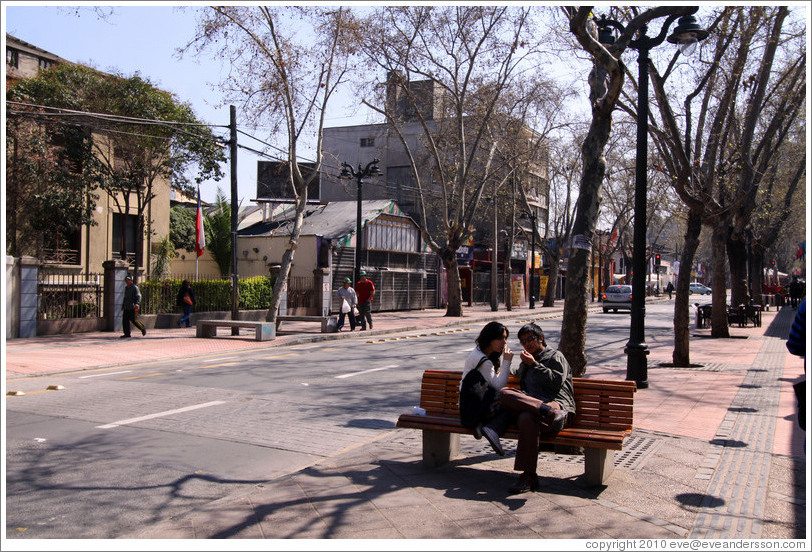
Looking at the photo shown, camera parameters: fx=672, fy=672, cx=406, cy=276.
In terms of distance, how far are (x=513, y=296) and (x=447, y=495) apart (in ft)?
122

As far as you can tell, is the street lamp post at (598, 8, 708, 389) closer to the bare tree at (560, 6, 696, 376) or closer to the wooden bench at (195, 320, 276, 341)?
the bare tree at (560, 6, 696, 376)

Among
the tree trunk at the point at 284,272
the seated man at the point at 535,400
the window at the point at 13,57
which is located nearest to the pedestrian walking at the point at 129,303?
the tree trunk at the point at 284,272

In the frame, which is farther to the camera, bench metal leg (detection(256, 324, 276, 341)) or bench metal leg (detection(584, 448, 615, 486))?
bench metal leg (detection(256, 324, 276, 341))

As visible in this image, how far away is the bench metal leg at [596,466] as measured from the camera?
5301mm

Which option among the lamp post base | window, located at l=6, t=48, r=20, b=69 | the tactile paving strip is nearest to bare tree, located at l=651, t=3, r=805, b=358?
the lamp post base

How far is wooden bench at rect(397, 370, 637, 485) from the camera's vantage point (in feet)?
17.4

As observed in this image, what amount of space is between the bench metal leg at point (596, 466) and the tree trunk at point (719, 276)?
14.2 meters

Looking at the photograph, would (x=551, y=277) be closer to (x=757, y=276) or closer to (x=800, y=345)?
(x=757, y=276)

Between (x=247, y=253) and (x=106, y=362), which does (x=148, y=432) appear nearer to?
(x=106, y=362)

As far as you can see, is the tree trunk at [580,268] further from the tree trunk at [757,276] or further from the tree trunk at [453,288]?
the tree trunk at [757,276]

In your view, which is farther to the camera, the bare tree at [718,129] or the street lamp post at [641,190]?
the bare tree at [718,129]

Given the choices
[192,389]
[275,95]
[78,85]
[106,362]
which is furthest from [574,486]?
[78,85]

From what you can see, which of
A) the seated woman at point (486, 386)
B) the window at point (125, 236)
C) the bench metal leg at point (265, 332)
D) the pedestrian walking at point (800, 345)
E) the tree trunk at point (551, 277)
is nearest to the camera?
the pedestrian walking at point (800, 345)

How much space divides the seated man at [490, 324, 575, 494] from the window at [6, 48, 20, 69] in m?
34.3
